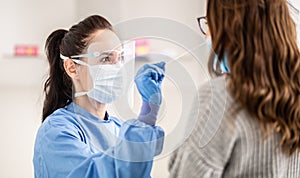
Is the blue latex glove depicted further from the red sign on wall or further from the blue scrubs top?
the red sign on wall

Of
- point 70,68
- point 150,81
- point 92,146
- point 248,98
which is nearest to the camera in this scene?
point 248,98

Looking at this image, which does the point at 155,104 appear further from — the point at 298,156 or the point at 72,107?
the point at 72,107

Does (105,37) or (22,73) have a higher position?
(105,37)

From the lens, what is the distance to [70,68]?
61.2 inches

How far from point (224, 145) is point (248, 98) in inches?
4.2

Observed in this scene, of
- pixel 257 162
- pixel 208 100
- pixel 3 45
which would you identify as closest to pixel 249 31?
pixel 208 100

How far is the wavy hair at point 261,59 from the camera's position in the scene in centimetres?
94

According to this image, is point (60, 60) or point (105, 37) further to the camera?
point (60, 60)

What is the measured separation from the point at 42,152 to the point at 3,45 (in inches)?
45.4

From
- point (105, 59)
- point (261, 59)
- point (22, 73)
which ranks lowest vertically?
point (22, 73)

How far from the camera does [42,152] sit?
1.42 meters

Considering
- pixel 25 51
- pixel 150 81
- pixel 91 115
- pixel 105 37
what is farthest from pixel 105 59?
pixel 25 51

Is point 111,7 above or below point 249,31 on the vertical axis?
below

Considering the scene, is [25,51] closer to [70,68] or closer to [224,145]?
[70,68]
